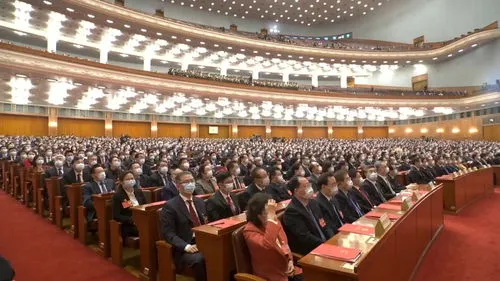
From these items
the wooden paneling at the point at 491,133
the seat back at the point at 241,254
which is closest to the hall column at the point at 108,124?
the seat back at the point at 241,254

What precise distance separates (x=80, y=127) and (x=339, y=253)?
2337 cm

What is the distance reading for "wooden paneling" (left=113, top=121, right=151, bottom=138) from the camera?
23580 millimetres

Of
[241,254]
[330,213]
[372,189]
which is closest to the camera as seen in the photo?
[241,254]

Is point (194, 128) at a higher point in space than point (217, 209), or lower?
higher

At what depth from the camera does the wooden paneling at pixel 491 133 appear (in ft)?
73.8

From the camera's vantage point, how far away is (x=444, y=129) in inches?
1085

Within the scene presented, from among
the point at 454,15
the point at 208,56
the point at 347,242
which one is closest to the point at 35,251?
the point at 347,242

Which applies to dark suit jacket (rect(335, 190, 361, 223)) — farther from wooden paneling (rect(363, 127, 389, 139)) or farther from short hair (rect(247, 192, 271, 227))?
wooden paneling (rect(363, 127, 389, 139))

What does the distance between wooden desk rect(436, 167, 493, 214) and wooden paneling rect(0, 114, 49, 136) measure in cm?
2218

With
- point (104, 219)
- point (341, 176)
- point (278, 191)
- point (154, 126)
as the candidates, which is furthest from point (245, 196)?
point (154, 126)

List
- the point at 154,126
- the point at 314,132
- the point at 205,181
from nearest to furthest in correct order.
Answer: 1. the point at 205,181
2. the point at 154,126
3. the point at 314,132

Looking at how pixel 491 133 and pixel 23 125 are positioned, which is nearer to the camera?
pixel 23 125

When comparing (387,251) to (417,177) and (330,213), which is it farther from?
(417,177)

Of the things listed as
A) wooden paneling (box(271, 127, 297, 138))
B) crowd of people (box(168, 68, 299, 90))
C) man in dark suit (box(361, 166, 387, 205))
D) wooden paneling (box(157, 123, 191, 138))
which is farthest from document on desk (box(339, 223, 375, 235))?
wooden paneling (box(271, 127, 297, 138))
